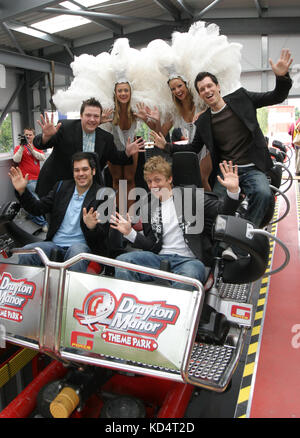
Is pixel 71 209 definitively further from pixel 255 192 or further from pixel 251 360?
pixel 251 360

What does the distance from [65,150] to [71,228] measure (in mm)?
790

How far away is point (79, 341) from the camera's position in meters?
1.96

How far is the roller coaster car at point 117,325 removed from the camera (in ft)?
6.07

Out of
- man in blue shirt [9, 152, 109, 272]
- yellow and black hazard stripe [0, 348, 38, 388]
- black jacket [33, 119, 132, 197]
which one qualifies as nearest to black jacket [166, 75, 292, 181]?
black jacket [33, 119, 132, 197]

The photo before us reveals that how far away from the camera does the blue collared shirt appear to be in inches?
111

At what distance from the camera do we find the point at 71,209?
9.45ft

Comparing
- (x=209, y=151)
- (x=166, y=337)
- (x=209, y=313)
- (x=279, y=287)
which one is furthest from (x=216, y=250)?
(x=279, y=287)

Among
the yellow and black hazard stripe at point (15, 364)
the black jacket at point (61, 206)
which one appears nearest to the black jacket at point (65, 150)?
the black jacket at point (61, 206)

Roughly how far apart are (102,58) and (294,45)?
349 inches

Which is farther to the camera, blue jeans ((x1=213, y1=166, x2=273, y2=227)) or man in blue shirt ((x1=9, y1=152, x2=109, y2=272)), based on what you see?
blue jeans ((x1=213, y1=166, x2=273, y2=227))

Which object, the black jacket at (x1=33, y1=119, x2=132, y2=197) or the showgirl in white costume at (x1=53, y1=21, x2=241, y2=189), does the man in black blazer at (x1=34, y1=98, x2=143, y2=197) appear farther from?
the showgirl in white costume at (x1=53, y1=21, x2=241, y2=189)

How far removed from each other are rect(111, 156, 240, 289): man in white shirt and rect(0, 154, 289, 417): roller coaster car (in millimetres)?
398

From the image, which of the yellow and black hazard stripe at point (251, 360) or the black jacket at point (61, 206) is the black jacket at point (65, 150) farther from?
the yellow and black hazard stripe at point (251, 360)

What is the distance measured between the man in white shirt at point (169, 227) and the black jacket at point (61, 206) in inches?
9.5
